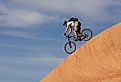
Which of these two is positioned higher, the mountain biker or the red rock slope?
the mountain biker

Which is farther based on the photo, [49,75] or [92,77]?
[49,75]

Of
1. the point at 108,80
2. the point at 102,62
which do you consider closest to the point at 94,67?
the point at 102,62

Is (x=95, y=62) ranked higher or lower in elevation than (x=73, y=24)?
lower

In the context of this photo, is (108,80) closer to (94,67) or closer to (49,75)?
(94,67)

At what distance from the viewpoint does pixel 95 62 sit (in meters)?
32.8

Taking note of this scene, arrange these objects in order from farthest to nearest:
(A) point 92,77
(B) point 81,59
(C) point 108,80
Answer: (B) point 81,59, (A) point 92,77, (C) point 108,80

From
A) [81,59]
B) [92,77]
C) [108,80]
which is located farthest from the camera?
[81,59]

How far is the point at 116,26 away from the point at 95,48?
298cm

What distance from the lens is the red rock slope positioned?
31.0 meters

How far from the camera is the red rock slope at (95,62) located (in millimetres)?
30984

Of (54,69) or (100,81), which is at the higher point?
(54,69)

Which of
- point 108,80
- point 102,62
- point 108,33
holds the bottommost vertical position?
point 108,80

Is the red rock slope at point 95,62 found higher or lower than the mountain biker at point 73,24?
lower

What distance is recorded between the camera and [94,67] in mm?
32312
